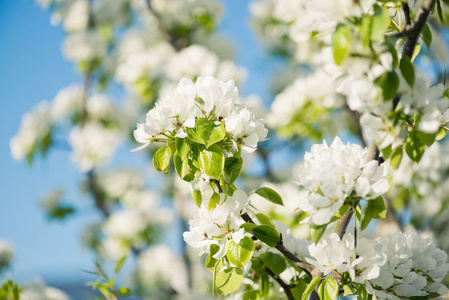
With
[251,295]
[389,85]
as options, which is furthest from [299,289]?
[389,85]

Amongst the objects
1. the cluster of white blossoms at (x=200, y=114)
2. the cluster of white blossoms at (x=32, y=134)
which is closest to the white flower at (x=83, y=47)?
the cluster of white blossoms at (x=32, y=134)

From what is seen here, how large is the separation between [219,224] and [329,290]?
207 millimetres

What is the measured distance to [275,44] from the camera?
12.4 ft

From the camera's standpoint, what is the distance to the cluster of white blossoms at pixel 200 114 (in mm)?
719

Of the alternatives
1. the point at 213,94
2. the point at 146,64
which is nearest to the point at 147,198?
the point at 146,64

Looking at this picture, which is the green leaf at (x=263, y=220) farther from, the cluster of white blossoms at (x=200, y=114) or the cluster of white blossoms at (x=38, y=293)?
the cluster of white blossoms at (x=38, y=293)

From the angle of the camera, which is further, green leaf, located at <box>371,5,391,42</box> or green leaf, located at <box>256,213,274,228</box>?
green leaf, located at <box>256,213,274,228</box>

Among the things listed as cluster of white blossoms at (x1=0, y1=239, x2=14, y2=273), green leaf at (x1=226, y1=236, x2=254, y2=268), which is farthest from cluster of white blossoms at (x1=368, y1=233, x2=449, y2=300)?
cluster of white blossoms at (x1=0, y1=239, x2=14, y2=273)

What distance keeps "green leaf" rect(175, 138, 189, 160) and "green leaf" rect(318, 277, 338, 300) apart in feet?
1.01

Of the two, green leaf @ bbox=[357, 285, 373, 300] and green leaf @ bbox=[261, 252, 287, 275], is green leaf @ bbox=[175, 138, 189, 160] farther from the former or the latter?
green leaf @ bbox=[357, 285, 373, 300]

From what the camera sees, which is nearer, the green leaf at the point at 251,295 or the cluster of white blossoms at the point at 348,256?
the cluster of white blossoms at the point at 348,256

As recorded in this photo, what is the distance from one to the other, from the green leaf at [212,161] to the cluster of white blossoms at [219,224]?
64 mm

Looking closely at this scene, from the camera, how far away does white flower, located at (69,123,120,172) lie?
354 centimetres

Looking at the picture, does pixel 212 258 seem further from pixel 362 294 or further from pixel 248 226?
pixel 362 294
